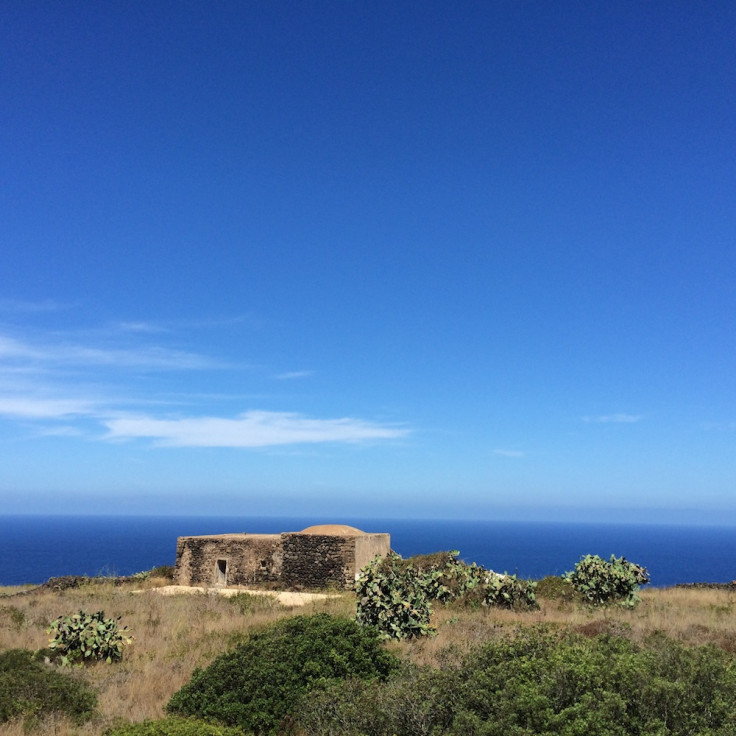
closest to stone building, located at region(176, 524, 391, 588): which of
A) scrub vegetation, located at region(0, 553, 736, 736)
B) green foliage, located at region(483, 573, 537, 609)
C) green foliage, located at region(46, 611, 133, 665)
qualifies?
green foliage, located at region(483, 573, 537, 609)

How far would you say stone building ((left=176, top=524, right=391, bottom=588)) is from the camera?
80.8ft

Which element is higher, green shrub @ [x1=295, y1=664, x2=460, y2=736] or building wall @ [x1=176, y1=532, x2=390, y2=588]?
green shrub @ [x1=295, y1=664, x2=460, y2=736]

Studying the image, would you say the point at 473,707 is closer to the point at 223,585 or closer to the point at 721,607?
the point at 721,607

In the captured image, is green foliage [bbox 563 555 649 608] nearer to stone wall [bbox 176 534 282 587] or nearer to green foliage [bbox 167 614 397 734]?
green foliage [bbox 167 614 397 734]

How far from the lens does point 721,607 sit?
63.8 feet

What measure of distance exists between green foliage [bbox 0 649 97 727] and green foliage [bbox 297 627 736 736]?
4.18 metres

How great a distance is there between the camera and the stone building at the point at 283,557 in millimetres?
24641

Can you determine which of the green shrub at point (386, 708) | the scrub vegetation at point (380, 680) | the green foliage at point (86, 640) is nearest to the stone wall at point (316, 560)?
the scrub vegetation at point (380, 680)

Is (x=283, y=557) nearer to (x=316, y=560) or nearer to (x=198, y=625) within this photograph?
(x=316, y=560)

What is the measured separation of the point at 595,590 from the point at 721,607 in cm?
397

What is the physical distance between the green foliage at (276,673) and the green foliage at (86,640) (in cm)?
442

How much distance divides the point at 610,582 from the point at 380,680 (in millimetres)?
13870

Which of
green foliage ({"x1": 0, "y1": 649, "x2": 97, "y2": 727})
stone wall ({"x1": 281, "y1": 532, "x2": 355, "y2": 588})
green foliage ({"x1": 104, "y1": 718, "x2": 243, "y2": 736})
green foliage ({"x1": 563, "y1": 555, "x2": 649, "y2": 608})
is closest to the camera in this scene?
green foliage ({"x1": 104, "y1": 718, "x2": 243, "y2": 736})

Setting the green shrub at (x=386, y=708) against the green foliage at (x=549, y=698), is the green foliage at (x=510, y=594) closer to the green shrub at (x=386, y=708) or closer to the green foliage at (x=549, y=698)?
the green foliage at (x=549, y=698)
